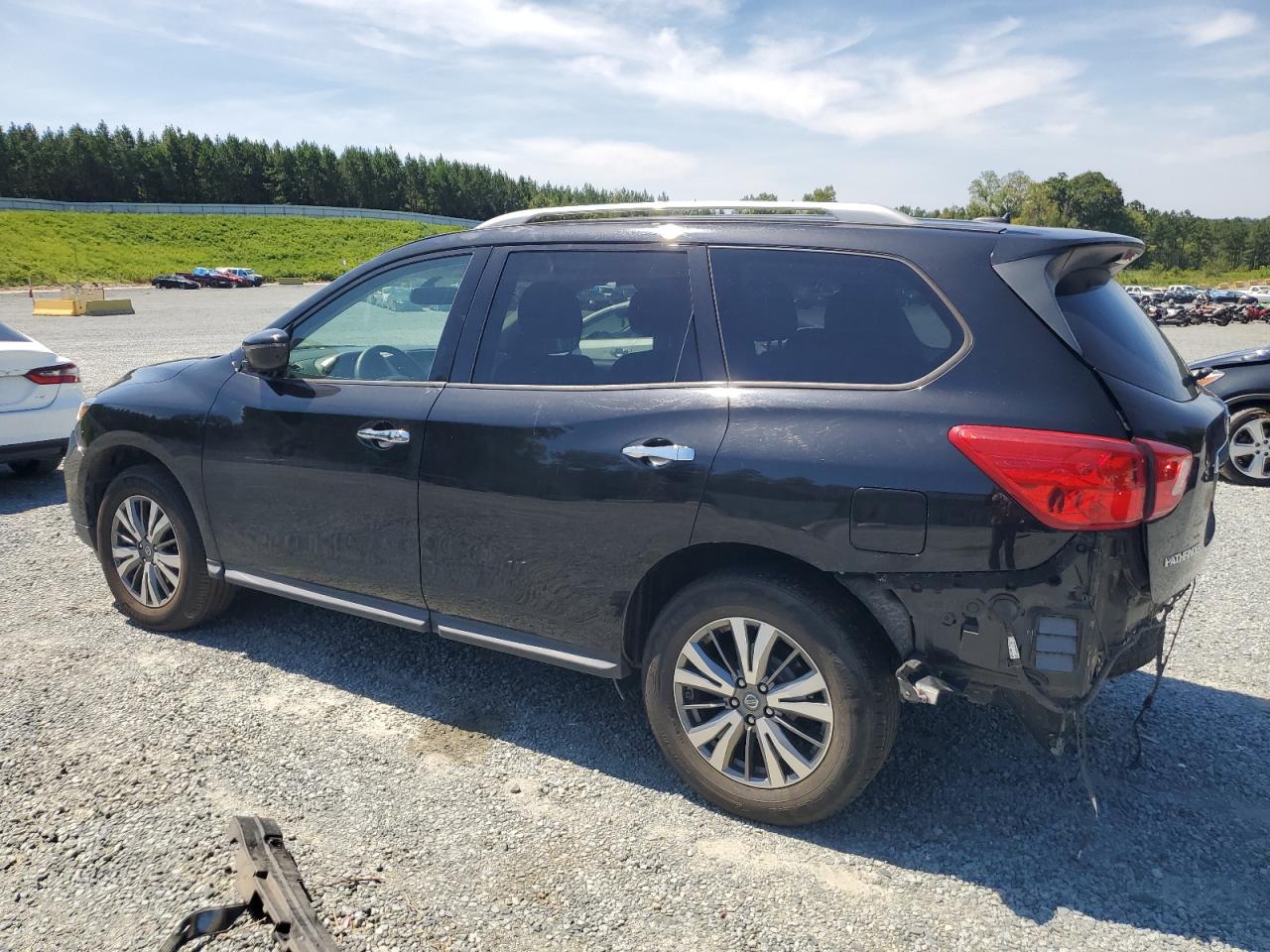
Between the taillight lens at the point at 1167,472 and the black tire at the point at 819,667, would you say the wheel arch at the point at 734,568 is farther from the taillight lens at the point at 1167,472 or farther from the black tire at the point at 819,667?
the taillight lens at the point at 1167,472

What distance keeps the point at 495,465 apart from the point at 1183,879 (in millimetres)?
2562

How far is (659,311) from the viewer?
328 centimetres

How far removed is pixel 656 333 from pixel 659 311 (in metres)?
0.08

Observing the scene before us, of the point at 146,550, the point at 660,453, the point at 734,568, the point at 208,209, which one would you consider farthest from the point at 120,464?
the point at 208,209

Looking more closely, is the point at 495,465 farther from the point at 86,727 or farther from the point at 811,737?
the point at 86,727

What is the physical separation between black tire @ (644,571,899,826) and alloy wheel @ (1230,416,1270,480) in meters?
7.03

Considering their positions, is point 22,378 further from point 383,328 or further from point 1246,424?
point 1246,424

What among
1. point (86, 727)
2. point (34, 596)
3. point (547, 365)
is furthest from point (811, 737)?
point (34, 596)

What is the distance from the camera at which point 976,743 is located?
355cm

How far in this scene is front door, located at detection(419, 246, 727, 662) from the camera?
308cm

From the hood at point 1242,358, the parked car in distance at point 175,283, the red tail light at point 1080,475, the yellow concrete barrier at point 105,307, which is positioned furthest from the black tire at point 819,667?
the parked car in distance at point 175,283

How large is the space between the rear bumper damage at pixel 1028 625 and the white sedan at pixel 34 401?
722 centimetres

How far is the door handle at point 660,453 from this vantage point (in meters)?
2.99

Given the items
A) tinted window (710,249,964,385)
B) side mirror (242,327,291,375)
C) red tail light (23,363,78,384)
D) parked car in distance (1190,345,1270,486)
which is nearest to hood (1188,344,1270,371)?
parked car in distance (1190,345,1270,486)
